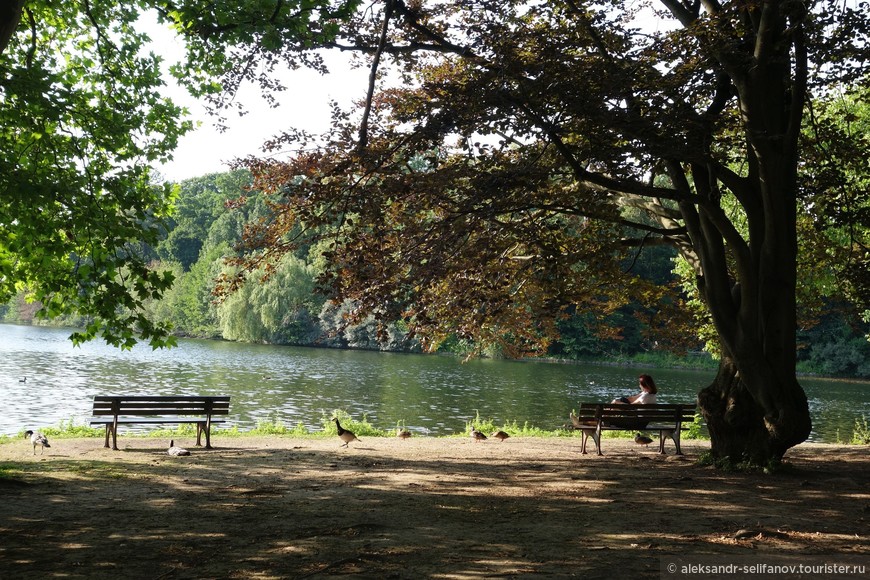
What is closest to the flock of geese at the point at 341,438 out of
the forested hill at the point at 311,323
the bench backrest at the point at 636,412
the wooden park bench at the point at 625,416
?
the wooden park bench at the point at 625,416

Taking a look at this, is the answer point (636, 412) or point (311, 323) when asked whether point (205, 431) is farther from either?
point (311, 323)

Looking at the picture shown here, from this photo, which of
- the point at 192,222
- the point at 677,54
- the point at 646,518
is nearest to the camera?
the point at 646,518

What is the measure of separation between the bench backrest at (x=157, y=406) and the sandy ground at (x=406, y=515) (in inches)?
24.6

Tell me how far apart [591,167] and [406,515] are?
19.8ft

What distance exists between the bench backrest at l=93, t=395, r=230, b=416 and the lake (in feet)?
14.2

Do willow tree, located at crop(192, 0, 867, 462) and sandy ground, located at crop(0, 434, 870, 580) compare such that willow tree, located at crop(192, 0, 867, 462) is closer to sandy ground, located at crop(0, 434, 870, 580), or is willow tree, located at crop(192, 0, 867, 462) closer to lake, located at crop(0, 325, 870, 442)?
sandy ground, located at crop(0, 434, 870, 580)

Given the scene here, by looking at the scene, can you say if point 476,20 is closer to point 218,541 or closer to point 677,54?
point 677,54

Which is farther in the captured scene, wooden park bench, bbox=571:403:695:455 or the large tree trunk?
wooden park bench, bbox=571:403:695:455

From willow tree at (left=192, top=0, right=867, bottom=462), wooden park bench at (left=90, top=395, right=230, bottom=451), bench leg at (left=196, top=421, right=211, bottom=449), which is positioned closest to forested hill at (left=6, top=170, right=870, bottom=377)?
bench leg at (left=196, top=421, right=211, bottom=449)

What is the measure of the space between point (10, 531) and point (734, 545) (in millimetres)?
5554

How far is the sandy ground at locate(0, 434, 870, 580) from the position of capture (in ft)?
17.8

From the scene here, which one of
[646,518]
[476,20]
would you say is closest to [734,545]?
[646,518]

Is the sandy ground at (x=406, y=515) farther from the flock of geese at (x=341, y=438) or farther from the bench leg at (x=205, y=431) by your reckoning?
the bench leg at (x=205, y=431)

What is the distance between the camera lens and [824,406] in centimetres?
3403
